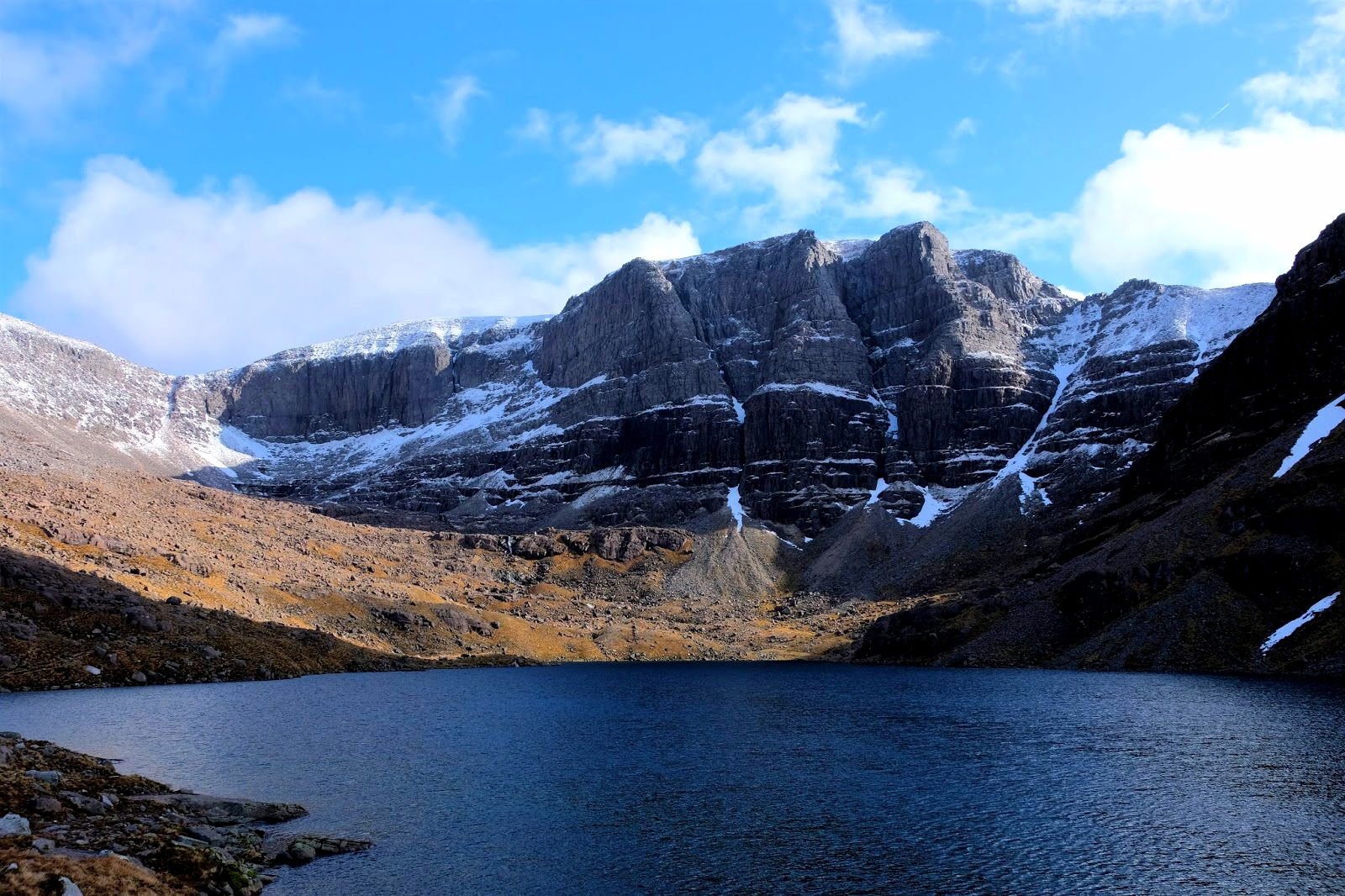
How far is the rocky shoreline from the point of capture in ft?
88.1

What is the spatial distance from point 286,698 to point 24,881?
2737 inches

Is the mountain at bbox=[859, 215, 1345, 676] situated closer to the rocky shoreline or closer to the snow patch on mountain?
the snow patch on mountain

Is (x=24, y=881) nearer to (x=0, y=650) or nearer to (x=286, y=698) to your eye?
(x=286, y=698)

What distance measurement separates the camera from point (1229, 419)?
163000mm

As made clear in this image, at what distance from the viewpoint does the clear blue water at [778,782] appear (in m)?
36.6

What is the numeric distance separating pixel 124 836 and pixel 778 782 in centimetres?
3471

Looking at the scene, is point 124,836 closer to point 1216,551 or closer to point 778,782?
point 778,782

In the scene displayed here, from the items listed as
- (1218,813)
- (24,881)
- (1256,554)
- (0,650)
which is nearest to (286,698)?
(0,650)

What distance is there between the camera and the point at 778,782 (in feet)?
178

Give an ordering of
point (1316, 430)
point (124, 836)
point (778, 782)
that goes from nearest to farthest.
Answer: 1. point (124, 836)
2. point (778, 782)
3. point (1316, 430)

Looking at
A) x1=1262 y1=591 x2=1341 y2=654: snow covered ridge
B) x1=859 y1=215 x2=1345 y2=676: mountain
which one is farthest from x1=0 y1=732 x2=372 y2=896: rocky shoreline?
x1=1262 y1=591 x2=1341 y2=654: snow covered ridge

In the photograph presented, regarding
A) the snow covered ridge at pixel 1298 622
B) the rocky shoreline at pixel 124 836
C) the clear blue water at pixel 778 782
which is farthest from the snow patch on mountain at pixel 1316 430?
the rocky shoreline at pixel 124 836

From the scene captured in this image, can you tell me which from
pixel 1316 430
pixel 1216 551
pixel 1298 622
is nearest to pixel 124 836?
pixel 1298 622

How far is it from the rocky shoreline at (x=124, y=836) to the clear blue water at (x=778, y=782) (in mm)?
2023
